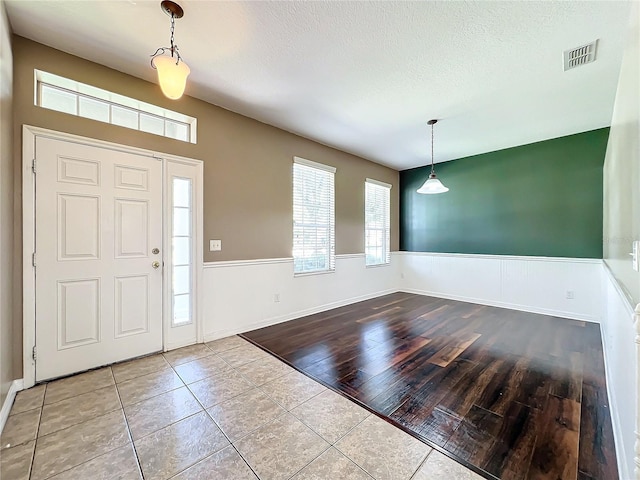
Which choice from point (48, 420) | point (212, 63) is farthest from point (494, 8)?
point (48, 420)

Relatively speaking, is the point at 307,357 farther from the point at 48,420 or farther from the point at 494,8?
the point at 494,8

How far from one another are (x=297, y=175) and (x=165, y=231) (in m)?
2.08

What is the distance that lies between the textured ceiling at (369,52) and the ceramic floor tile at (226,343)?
8.84ft

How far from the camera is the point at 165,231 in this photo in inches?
112

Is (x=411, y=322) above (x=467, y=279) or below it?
below

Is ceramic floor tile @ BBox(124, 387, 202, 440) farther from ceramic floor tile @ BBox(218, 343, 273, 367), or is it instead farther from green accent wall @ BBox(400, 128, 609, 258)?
green accent wall @ BBox(400, 128, 609, 258)

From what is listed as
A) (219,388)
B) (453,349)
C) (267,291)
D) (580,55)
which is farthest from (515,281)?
(219,388)

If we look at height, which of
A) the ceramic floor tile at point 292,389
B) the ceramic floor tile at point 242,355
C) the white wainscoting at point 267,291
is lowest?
the ceramic floor tile at point 292,389

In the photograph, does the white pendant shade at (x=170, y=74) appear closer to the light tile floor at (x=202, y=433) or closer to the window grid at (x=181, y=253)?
the window grid at (x=181, y=253)

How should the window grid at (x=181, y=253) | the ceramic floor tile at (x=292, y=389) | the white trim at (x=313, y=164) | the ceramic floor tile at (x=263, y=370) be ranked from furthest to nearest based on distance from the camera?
the white trim at (x=313, y=164) → the window grid at (x=181, y=253) → the ceramic floor tile at (x=263, y=370) → the ceramic floor tile at (x=292, y=389)

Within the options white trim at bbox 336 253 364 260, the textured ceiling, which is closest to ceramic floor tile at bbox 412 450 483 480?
the textured ceiling

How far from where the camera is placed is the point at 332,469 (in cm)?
140

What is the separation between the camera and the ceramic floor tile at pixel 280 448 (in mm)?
1409

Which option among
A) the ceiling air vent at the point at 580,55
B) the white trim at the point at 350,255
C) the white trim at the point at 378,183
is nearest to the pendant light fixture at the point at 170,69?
the ceiling air vent at the point at 580,55
